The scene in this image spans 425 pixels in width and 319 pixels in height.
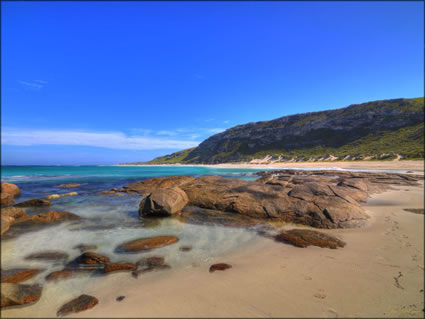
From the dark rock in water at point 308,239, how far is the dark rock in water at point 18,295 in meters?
6.76

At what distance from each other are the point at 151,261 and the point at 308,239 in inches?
205

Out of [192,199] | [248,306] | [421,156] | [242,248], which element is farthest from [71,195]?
[421,156]

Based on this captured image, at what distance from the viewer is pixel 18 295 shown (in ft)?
12.0

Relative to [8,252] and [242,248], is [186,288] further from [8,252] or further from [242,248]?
[8,252]

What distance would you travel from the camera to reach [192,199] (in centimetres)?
1245

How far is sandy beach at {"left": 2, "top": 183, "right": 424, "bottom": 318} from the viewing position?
3.52 m

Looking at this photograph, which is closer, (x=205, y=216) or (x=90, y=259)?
(x=90, y=259)

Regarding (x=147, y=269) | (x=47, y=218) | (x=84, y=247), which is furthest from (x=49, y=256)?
(x=47, y=218)

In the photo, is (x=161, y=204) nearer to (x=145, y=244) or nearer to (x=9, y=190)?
(x=145, y=244)

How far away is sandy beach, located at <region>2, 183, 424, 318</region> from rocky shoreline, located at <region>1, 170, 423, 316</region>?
0.37m

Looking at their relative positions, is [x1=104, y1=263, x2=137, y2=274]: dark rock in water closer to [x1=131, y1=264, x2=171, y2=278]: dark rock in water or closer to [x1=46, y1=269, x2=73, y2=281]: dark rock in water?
[x1=131, y1=264, x2=171, y2=278]: dark rock in water

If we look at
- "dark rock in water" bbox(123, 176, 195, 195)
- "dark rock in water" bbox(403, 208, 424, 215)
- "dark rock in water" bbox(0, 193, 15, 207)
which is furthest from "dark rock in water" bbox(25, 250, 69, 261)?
"dark rock in water" bbox(403, 208, 424, 215)

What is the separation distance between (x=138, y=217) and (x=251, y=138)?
115 meters

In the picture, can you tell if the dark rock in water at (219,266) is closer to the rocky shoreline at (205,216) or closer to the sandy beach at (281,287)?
the rocky shoreline at (205,216)
